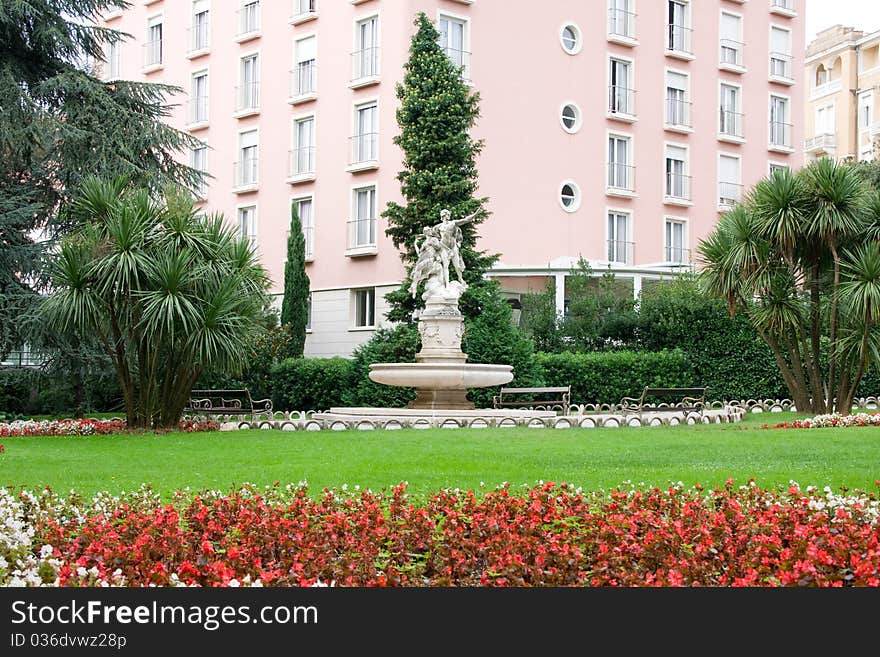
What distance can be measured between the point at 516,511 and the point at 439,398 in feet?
44.1

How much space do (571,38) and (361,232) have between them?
30.6ft

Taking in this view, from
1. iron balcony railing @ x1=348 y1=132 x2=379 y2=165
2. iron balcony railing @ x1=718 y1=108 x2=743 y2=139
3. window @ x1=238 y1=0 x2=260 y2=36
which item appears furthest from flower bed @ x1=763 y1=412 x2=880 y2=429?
window @ x1=238 y1=0 x2=260 y2=36

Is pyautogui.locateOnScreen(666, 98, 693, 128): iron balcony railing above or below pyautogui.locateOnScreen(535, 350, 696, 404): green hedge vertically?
above

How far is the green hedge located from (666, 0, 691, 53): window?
17.1m

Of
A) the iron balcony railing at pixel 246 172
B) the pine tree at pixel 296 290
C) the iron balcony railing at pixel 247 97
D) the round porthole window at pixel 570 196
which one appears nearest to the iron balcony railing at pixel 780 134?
the round porthole window at pixel 570 196

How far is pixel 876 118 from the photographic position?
54.1 meters

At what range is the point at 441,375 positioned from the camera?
20.1 m

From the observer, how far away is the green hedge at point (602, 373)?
2616 cm

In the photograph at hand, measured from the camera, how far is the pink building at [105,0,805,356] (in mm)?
34688

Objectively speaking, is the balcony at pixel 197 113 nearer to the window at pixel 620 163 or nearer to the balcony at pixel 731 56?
the window at pixel 620 163

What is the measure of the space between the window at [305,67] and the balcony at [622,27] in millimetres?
9484

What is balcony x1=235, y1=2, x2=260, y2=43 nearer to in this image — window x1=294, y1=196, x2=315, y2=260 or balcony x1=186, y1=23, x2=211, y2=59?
balcony x1=186, y1=23, x2=211, y2=59

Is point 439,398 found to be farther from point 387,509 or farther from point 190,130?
point 190,130

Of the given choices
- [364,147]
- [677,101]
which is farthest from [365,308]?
[677,101]
